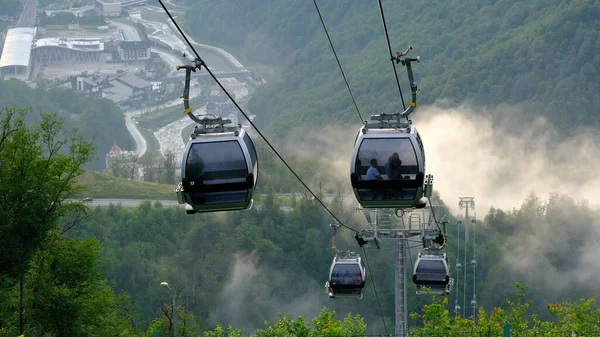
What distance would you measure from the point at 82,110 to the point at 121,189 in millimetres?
48724

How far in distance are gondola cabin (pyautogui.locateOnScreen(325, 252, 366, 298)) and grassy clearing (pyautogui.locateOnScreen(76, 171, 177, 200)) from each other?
46.5 m

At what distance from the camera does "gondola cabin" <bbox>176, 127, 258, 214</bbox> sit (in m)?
19.8

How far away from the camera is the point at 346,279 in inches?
1305

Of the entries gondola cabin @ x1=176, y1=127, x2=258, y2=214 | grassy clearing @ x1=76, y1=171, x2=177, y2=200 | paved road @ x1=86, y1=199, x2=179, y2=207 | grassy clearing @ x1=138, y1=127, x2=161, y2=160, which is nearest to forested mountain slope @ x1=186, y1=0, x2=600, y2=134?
grassy clearing @ x1=138, y1=127, x2=161, y2=160

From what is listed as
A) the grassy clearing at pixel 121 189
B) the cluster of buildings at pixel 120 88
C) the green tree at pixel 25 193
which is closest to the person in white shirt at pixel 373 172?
the green tree at pixel 25 193

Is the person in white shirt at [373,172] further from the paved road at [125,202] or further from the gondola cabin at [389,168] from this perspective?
the paved road at [125,202]

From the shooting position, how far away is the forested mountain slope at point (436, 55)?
10300 centimetres

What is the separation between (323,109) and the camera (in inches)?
4702

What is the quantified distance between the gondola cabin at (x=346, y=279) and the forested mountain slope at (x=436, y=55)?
68662mm

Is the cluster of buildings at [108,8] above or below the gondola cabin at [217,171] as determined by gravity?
above

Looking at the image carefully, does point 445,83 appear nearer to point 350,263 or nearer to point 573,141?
point 573,141

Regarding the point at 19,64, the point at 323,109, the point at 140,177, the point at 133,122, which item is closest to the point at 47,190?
the point at 140,177

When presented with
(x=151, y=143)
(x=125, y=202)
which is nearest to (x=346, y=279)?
(x=125, y=202)

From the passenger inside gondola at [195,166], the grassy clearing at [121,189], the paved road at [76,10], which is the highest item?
the paved road at [76,10]
